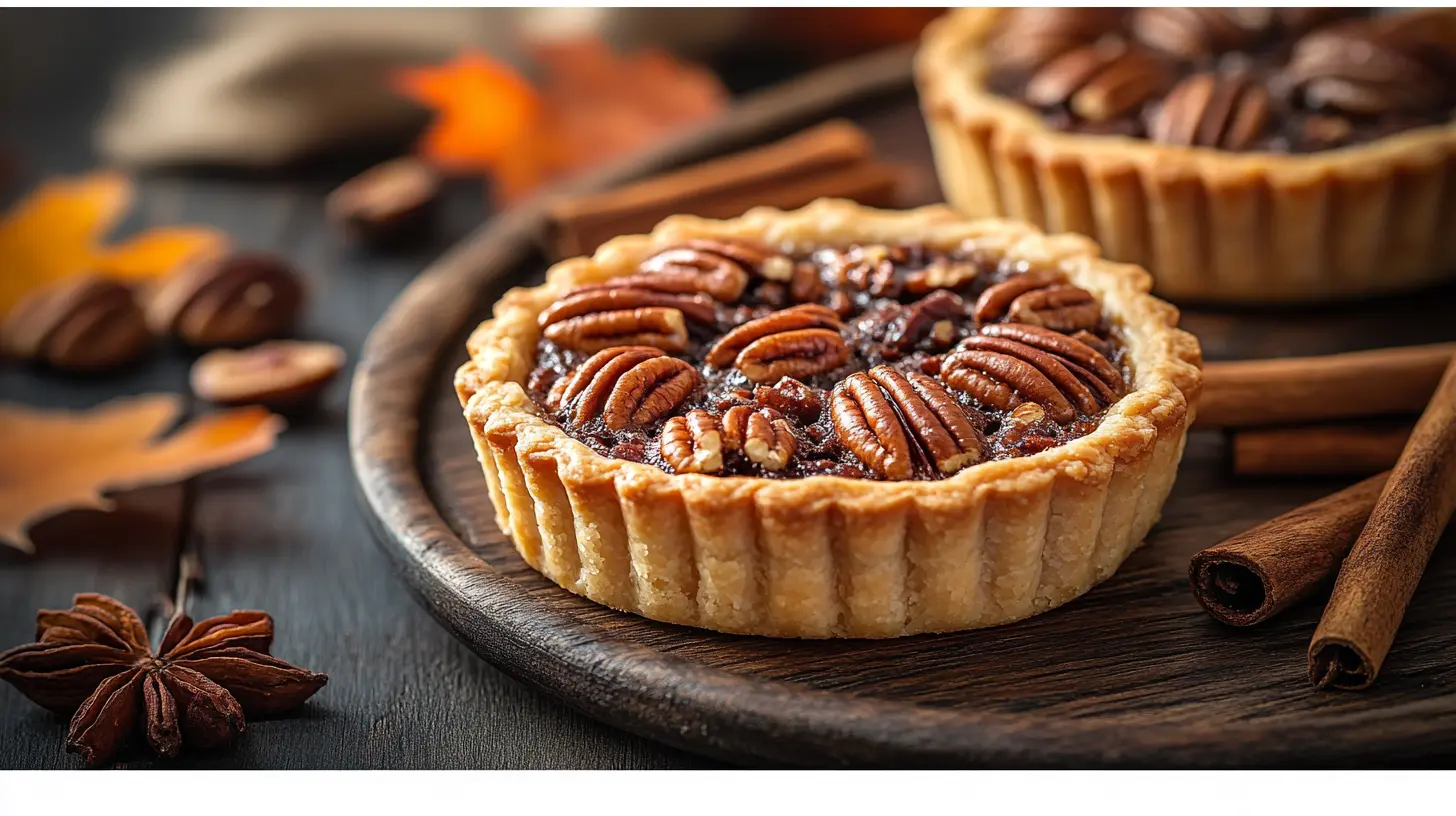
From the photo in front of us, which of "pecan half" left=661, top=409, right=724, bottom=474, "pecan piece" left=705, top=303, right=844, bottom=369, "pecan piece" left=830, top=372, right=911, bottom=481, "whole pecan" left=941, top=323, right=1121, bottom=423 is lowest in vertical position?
"whole pecan" left=941, top=323, right=1121, bottom=423

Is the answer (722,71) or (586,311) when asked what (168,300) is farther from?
(722,71)

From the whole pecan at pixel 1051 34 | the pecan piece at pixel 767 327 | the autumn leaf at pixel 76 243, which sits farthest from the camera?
the autumn leaf at pixel 76 243

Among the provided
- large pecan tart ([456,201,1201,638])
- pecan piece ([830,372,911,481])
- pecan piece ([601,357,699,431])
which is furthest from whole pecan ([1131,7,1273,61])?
pecan piece ([601,357,699,431])

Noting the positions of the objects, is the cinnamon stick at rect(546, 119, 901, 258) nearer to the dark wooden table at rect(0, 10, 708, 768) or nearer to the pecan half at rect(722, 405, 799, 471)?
the dark wooden table at rect(0, 10, 708, 768)

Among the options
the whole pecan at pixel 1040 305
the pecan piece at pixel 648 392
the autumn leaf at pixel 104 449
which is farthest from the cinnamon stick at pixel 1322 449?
the autumn leaf at pixel 104 449

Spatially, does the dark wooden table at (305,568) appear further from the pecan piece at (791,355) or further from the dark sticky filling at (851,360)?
the pecan piece at (791,355)

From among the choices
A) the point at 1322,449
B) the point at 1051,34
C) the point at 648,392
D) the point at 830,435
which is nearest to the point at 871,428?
the point at 830,435
